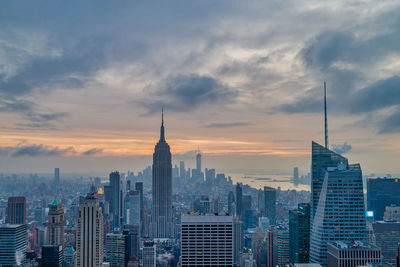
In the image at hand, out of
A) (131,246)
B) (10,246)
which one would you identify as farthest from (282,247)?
(10,246)

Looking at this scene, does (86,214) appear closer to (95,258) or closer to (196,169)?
(95,258)

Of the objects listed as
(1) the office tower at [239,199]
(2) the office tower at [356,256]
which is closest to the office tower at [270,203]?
(1) the office tower at [239,199]

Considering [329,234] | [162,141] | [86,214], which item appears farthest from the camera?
[162,141]

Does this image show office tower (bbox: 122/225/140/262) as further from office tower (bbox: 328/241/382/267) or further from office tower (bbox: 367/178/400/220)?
office tower (bbox: 367/178/400/220)

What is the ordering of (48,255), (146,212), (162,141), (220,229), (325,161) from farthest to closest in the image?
(162,141) → (146,212) → (48,255) → (325,161) → (220,229)

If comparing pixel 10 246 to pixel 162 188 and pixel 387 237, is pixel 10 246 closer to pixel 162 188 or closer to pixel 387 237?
pixel 387 237

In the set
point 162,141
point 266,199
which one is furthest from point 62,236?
point 162,141
